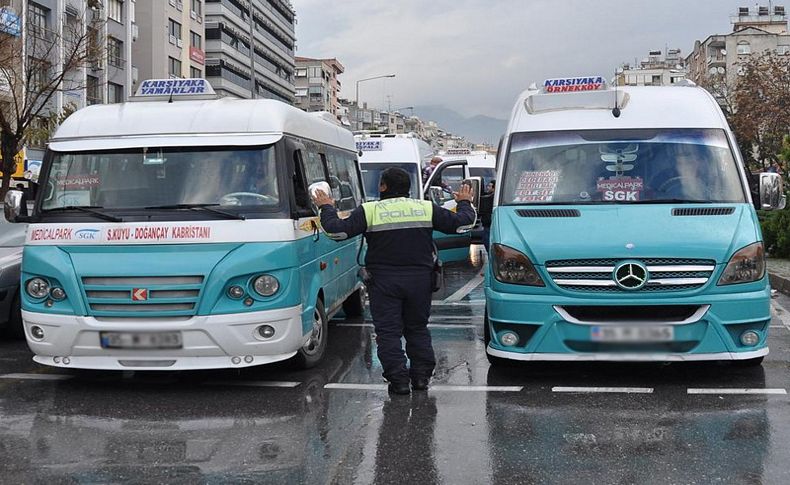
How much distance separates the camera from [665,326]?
604cm

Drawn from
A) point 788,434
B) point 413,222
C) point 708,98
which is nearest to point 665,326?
point 788,434

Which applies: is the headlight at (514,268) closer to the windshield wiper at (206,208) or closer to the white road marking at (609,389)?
the white road marking at (609,389)

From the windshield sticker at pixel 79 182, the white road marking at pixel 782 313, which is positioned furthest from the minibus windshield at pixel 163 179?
the white road marking at pixel 782 313

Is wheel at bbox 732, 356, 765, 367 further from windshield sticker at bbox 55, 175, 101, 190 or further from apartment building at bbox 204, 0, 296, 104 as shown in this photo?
apartment building at bbox 204, 0, 296, 104

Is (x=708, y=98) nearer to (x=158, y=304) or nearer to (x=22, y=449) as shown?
(x=158, y=304)

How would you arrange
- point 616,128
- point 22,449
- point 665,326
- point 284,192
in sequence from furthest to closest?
1. point 616,128
2. point 284,192
3. point 665,326
4. point 22,449

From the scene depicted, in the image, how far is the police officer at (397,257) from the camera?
618cm

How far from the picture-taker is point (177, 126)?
22.6 feet

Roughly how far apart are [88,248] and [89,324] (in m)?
0.61

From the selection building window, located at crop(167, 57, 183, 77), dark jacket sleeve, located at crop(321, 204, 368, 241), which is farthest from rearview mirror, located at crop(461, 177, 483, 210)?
building window, located at crop(167, 57, 183, 77)

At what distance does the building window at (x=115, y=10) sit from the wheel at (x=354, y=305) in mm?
41780

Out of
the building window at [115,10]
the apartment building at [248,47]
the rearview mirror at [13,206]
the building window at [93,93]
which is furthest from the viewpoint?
the apartment building at [248,47]

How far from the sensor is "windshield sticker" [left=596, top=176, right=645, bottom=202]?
22.6ft

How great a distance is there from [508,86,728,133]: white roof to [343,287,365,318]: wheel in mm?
3285
